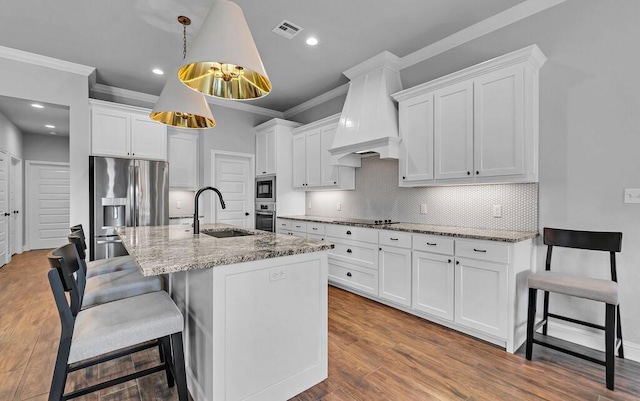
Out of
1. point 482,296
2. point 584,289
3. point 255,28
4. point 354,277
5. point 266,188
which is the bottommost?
point 354,277

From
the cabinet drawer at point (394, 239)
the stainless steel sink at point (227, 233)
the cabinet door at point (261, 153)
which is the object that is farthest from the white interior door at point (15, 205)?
the cabinet drawer at point (394, 239)

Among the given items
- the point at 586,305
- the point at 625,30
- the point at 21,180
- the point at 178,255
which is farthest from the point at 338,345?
the point at 21,180

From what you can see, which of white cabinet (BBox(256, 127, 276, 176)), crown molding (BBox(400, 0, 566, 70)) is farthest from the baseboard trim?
white cabinet (BBox(256, 127, 276, 176))

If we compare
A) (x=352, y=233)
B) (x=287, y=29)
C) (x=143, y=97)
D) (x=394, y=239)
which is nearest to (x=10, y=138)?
(x=143, y=97)

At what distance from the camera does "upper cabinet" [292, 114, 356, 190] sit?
14.5 feet

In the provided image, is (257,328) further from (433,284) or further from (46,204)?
(46,204)

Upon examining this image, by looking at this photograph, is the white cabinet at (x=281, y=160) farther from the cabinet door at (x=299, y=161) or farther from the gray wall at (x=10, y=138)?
the gray wall at (x=10, y=138)

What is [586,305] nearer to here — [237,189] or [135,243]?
[135,243]

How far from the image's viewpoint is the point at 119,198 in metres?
3.97

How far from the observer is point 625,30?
2.25 m

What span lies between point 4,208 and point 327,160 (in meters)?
5.91

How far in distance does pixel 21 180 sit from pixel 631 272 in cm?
977

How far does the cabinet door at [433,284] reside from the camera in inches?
106

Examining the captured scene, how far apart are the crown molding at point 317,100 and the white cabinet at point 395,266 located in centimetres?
247
